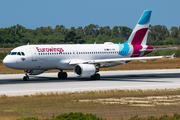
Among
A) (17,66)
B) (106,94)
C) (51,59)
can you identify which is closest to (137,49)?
(51,59)

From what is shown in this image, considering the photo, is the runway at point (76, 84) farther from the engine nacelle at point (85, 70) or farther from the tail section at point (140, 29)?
the tail section at point (140, 29)

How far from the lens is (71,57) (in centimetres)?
4406

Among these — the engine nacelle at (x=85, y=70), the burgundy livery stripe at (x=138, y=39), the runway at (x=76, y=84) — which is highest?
the burgundy livery stripe at (x=138, y=39)

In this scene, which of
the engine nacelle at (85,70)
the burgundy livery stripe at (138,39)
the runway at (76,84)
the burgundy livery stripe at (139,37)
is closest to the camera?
the runway at (76,84)

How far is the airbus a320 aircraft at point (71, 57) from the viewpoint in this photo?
40.8 metres

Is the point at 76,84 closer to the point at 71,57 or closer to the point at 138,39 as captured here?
the point at 71,57

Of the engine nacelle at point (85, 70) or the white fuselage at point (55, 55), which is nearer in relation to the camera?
the engine nacelle at point (85, 70)

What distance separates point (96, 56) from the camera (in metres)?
46.4

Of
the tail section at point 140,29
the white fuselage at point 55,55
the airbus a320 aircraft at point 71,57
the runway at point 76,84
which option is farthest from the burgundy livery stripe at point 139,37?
the runway at point 76,84

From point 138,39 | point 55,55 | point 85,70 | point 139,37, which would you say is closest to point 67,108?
point 85,70

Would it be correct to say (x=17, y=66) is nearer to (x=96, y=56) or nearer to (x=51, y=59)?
(x=51, y=59)

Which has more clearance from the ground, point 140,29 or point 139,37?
point 140,29

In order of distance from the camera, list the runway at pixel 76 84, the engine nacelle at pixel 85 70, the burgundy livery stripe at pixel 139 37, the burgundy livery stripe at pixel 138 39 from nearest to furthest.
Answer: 1. the runway at pixel 76 84
2. the engine nacelle at pixel 85 70
3. the burgundy livery stripe at pixel 138 39
4. the burgundy livery stripe at pixel 139 37

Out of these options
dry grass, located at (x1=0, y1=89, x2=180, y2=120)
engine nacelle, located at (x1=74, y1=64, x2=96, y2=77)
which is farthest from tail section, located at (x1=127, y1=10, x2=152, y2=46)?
dry grass, located at (x1=0, y1=89, x2=180, y2=120)
